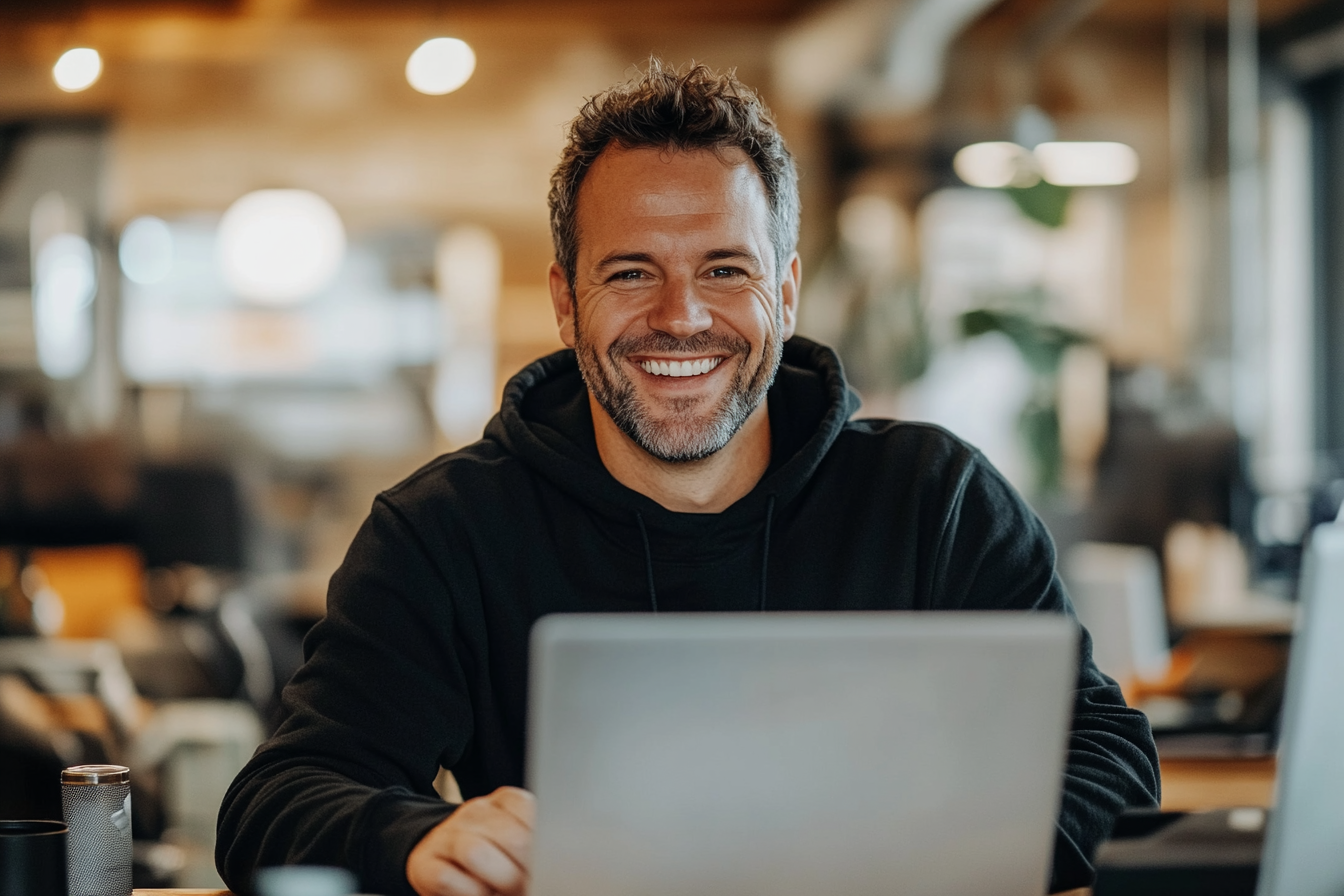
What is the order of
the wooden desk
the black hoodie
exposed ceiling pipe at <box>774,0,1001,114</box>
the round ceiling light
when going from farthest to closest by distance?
the round ceiling light → exposed ceiling pipe at <box>774,0,1001,114</box> → the wooden desk → the black hoodie

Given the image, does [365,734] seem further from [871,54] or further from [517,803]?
[871,54]

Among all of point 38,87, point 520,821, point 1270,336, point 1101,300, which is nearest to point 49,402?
point 38,87

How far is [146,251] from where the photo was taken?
6906 mm

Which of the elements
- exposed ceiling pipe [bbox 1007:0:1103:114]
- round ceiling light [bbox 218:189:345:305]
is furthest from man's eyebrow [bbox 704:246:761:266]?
exposed ceiling pipe [bbox 1007:0:1103:114]

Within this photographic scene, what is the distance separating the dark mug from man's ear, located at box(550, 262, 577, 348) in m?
0.84

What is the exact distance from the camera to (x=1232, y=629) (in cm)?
266

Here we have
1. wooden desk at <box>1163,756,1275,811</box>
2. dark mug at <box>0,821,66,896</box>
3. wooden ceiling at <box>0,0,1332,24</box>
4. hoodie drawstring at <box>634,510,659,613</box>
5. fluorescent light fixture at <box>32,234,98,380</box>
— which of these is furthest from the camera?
fluorescent light fixture at <box>32,234,98,380</box>

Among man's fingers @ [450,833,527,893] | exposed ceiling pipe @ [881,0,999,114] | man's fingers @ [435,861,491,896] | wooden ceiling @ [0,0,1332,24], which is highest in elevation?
wooden ceiling @ [0,0,1332,24]

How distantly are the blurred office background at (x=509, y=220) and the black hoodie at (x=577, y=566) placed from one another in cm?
465

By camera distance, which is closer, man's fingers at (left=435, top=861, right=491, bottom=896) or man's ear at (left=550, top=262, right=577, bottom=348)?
man's fingers at (left=435, top=861, right=491, bottom=896)

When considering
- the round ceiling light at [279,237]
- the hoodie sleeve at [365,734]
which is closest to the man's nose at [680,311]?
the hoodie sleeve at [365,734]

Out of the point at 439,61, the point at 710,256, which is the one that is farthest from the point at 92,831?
the point at 439,61

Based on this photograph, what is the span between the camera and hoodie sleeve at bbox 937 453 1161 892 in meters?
1.30

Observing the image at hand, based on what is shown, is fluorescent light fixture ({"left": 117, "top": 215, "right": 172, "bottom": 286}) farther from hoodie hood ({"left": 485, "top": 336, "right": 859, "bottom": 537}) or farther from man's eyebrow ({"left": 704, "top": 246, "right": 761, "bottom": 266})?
man's eyebrow ({"left": 704, "top": 246, "right": 761, "bottom": 266})
